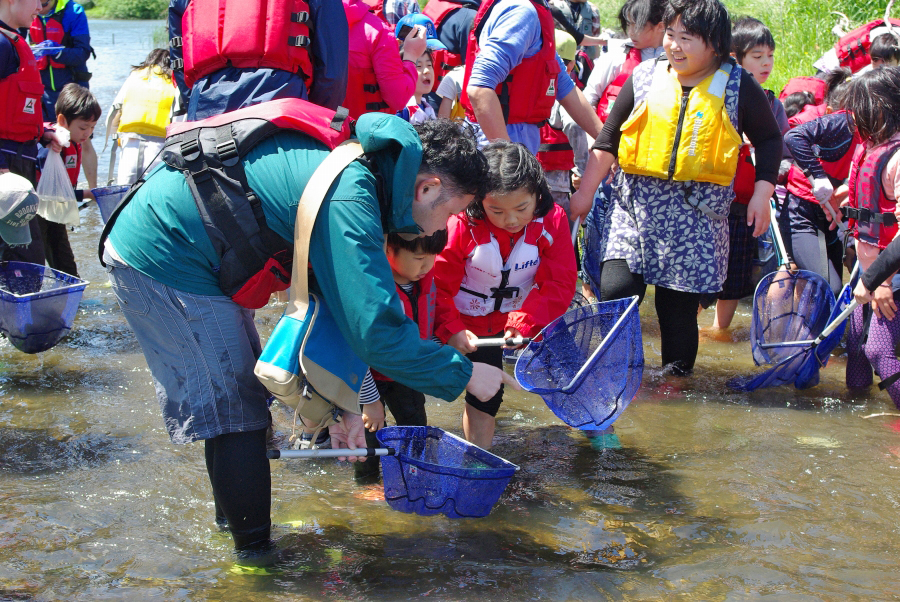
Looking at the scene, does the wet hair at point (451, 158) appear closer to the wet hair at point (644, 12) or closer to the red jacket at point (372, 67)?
the red jacket at point (372, 67)

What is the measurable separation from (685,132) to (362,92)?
1681mm

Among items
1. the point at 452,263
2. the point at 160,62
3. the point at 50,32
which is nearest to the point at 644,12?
the point at 452,263

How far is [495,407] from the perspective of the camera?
3727 millimetres

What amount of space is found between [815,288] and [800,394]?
23.1 inches

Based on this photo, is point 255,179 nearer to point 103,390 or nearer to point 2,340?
point 103,390

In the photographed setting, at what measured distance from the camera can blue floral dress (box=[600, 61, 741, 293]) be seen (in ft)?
14.3

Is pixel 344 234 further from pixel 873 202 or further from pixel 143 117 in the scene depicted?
pixel 143 117

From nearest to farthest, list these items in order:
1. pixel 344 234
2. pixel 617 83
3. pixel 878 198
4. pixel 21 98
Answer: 1. pixel 344 234
2. pixel 878 198
3. pixel 21 98
4. pixel 617 83

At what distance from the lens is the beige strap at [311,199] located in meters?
2.42

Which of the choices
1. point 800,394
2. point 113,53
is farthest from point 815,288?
point 113,53

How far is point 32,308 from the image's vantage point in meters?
4.50

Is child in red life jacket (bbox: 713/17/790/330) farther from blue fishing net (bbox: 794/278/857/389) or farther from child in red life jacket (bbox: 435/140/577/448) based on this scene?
child in red life jacket (bbox: 435/140/577/448)

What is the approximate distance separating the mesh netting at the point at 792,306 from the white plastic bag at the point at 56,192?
4.22 m

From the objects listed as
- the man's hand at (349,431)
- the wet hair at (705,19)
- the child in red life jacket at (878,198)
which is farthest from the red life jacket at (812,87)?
the man's hand at (349,431)
